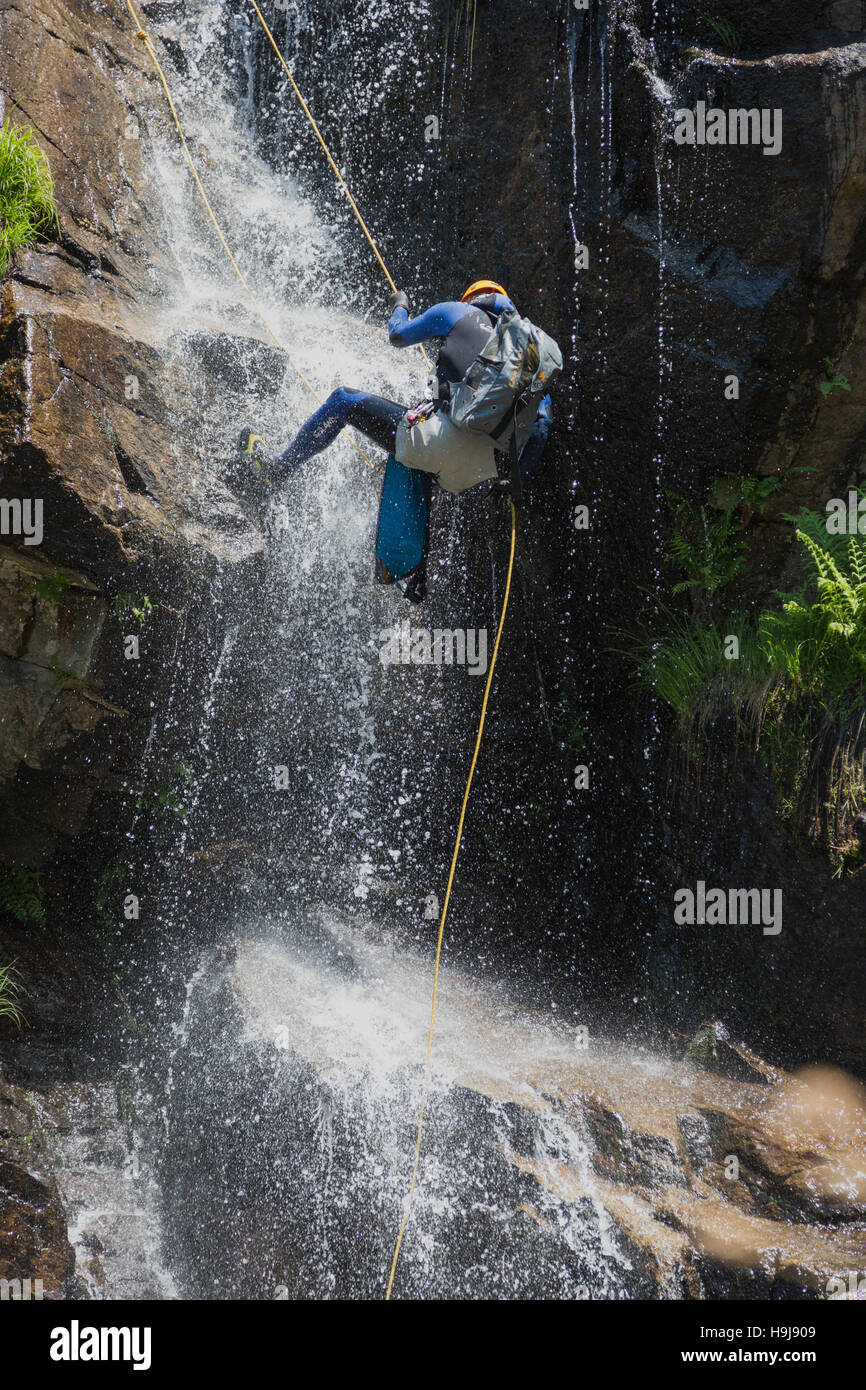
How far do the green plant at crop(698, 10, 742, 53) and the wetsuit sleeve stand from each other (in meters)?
3.12

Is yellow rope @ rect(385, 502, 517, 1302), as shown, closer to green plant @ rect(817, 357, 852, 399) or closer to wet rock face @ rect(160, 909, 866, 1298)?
wet rock face @ rect(160, 909, 866, 1298)

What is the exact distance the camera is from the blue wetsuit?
5.44m

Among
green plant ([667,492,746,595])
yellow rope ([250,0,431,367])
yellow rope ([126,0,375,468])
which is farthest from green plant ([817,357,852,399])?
yellow rope ([126,0,375,468])

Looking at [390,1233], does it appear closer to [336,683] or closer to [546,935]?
[546,935]

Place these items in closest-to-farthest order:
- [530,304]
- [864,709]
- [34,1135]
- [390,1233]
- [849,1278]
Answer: [849,1278], [390,1233], [34,1135], [864,709], [530,304]

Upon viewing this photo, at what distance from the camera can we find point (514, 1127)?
5.37 m

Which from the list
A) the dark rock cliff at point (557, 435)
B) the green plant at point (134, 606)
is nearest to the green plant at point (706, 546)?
the dark rock cliff at point (557, 435)

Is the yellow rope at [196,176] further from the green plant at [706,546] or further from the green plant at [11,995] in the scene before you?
the green plant at [11,995]

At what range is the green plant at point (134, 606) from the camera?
20.3 feet

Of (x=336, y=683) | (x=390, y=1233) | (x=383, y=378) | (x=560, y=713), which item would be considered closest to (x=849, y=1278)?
(x=390, y=1233)

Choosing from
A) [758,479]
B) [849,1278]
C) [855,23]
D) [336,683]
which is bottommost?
[849,1278]

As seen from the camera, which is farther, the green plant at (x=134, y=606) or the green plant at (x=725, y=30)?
the green plant at (x=725, y=30)

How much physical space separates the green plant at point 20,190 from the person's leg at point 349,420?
195 centimetres

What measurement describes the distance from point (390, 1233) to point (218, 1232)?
94 centimetres
